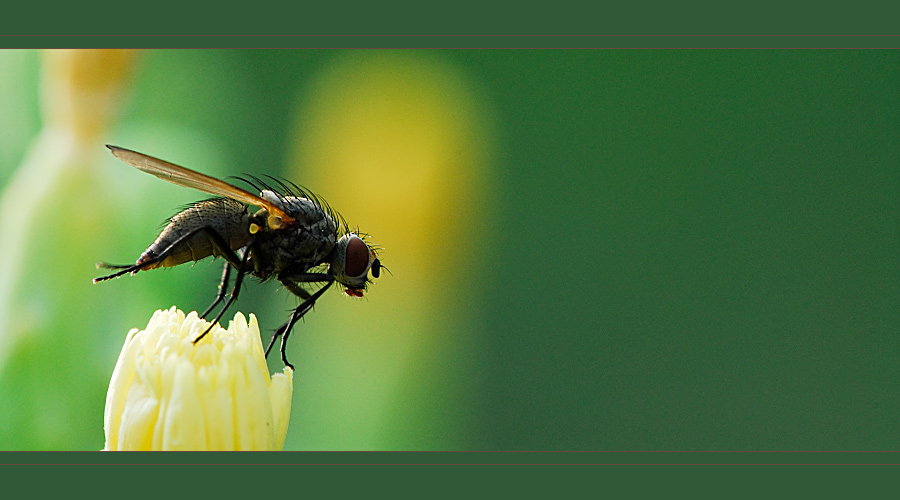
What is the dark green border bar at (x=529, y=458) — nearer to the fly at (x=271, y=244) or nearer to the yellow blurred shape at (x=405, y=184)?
the fly at (x=271, y=244)

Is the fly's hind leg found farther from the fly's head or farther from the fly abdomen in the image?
the fly's head

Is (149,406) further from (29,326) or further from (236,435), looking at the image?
(29,326)

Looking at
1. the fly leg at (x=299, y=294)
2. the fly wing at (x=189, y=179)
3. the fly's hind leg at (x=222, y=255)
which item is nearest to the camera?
the fly wing at (x=189, y=179)

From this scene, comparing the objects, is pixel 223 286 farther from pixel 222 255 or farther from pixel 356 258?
pixel 356 258

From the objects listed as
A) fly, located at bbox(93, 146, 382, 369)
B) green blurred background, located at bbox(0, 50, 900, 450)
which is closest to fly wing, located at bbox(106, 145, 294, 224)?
fly, located at bbox(93, 146, 382, 369)

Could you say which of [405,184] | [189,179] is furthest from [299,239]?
[405,184]

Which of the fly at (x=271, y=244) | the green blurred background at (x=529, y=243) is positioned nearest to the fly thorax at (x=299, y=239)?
the fly at (x=271, y=244)
